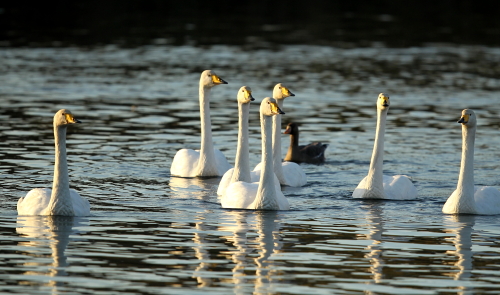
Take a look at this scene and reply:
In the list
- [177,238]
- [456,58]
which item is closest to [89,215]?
[177,238]

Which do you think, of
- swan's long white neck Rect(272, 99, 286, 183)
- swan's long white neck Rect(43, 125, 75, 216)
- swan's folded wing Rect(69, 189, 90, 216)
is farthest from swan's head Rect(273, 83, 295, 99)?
swan's long white neck Rect(43, 125, 75, 216)

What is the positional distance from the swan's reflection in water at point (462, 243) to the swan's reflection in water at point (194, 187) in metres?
4.15

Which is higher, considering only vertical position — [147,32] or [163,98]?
[147,32]

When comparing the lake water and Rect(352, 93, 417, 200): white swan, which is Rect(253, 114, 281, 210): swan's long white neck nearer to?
the lake water

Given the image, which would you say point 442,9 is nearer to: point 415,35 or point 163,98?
point 415,35

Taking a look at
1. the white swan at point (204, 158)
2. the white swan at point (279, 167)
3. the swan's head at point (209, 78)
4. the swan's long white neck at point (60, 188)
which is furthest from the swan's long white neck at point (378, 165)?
the swan's long white neck at point (60, 188)

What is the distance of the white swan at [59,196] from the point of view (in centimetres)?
1313

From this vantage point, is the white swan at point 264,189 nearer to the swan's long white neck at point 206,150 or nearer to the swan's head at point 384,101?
the swan's head at point 384,101

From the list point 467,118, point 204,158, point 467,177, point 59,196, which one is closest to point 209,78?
point 204,158

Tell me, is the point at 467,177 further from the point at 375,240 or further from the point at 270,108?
the point at 270,108

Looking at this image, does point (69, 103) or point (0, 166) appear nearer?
point (0, 166)

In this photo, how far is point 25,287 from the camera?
9750mm

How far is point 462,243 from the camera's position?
12.1 m

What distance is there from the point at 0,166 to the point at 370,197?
7.01 metres
